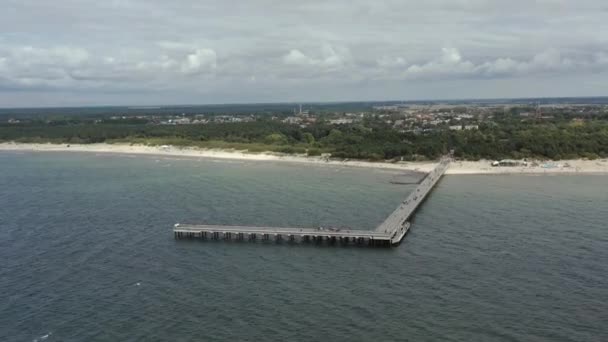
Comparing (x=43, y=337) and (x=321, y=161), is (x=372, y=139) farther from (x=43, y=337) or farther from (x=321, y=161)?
(x=43, y=337)

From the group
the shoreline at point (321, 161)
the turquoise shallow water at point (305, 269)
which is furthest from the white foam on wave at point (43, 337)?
the shoreline at point (321, 161)

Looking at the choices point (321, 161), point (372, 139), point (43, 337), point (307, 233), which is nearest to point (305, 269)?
point (307, 233)

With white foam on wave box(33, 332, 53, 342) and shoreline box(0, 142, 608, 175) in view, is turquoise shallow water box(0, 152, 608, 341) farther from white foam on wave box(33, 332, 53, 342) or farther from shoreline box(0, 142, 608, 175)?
shoreline box(0, 142, 608, 175)

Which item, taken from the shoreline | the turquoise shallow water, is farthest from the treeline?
the turquoise shallow water

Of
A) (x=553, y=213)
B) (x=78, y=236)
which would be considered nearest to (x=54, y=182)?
(x=78, y=236)

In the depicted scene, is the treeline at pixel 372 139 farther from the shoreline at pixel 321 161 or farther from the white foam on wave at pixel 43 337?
the white foam on wave at pixel 43 337

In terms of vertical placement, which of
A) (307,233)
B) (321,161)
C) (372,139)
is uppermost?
(372,139)
